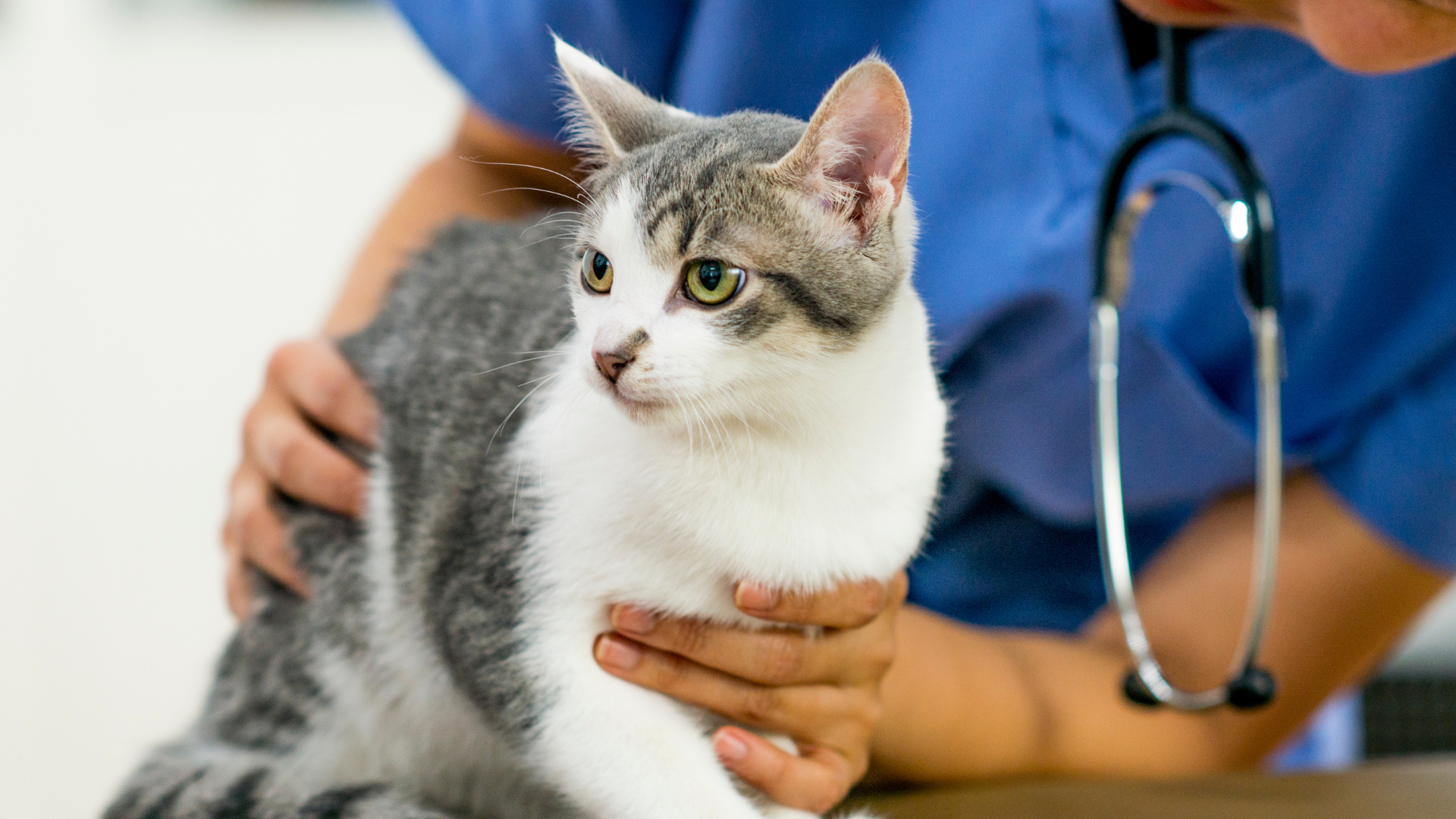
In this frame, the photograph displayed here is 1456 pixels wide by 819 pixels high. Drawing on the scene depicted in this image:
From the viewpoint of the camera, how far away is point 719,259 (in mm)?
585

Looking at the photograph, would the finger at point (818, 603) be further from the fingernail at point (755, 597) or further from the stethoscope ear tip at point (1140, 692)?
the stethoscope ear tip at point (1140, 692)

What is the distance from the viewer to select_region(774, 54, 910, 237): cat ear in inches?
18.3

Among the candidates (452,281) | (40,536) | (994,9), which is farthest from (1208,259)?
(40,536)

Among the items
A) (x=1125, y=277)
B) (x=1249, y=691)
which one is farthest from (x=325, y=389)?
(x=1249, y=691)

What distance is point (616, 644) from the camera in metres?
0.67

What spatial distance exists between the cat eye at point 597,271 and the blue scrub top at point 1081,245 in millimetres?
132

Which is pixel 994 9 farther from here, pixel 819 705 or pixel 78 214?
pixel 78 214

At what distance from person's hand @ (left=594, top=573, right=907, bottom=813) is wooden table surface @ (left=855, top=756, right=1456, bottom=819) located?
0.07 meters

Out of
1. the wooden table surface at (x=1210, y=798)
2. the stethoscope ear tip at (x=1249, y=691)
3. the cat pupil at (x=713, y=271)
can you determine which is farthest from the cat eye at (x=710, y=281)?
the stethoscope ear tip at (x=1249, y=691)

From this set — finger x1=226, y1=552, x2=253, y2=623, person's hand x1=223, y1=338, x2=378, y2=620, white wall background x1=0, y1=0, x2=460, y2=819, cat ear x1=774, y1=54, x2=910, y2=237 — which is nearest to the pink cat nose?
cat ear x1=774, y1=54, x2=910, y2=237

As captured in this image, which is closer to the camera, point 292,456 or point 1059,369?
point 292,456

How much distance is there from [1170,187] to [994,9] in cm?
31

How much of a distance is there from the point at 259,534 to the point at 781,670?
48cm

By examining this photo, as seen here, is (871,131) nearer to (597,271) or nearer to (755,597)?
(597,271)
